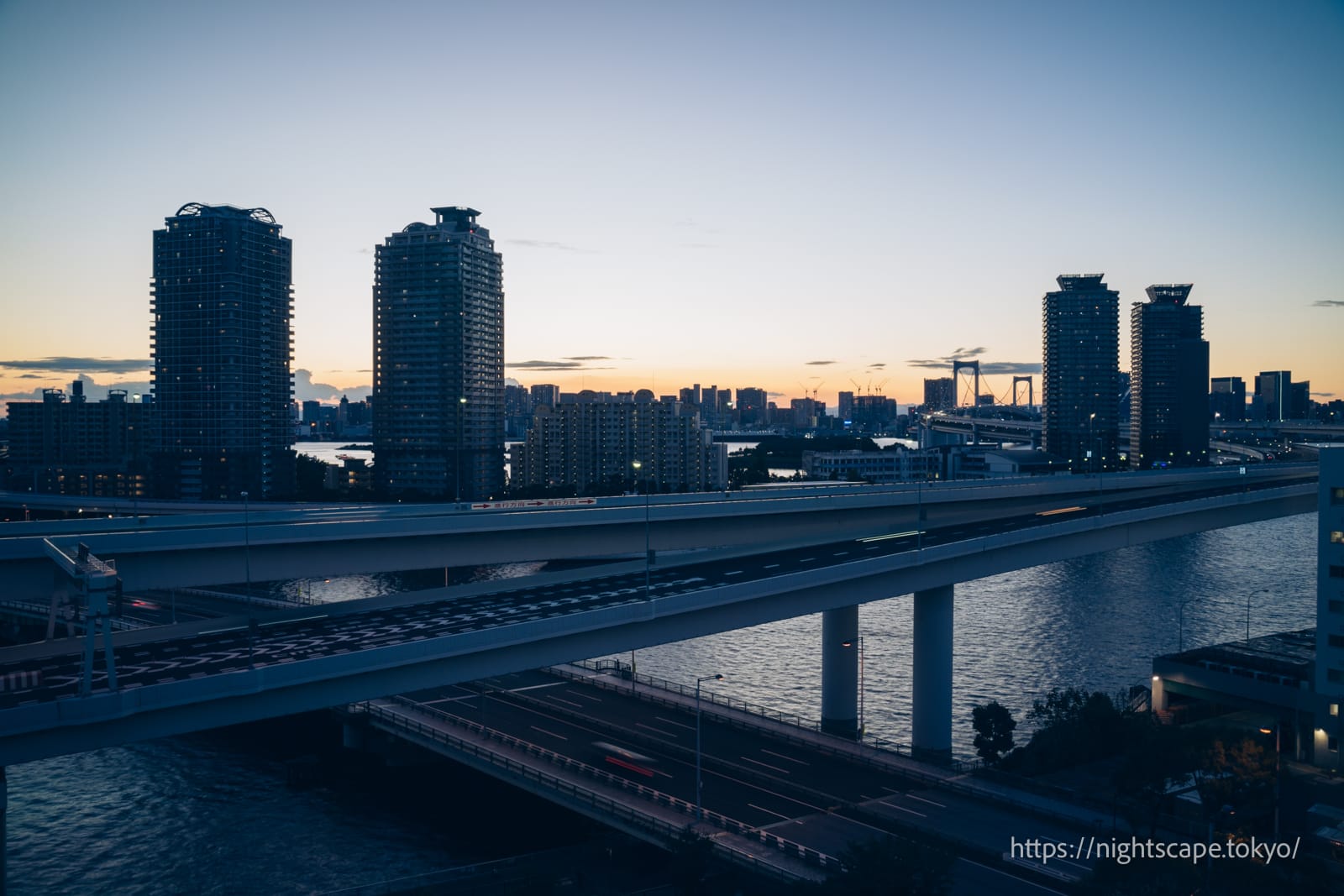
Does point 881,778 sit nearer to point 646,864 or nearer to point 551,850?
point 646,864

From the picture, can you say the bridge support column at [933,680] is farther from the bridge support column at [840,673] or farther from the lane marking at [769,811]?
the lane marking at [769,811]

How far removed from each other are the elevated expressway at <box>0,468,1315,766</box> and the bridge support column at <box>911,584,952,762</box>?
57 mm

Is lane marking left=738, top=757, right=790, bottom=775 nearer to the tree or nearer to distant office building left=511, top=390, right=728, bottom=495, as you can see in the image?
the tree

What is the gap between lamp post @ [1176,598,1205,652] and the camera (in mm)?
45406

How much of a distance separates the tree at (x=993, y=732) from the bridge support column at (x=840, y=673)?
465 centimetres

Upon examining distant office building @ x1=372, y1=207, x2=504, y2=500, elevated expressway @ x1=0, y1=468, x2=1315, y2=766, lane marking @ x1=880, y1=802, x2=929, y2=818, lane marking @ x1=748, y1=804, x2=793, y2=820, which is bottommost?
lane marking @ x1=748, y1=804, x2=793, y2=820

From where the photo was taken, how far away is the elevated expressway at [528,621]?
18.6 m

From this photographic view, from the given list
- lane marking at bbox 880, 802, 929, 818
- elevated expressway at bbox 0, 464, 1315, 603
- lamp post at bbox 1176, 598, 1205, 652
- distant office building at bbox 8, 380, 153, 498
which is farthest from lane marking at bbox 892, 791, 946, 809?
distant office building at bbox 8, 380, 153, 498

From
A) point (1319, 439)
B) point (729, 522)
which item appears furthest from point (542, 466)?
point (1319, 439)

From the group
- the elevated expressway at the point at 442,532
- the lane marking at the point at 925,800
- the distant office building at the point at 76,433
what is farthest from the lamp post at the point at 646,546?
the distant office building at the point at 76,433

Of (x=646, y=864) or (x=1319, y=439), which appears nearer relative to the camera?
(x=646, y=864)

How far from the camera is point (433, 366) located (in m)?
109

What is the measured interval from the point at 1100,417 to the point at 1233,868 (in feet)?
537

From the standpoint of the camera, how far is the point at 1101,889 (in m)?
18.0
